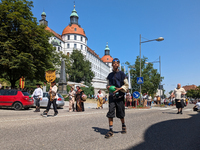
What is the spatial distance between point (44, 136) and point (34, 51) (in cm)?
2094

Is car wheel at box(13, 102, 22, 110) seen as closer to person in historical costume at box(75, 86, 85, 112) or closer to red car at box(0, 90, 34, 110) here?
red car at box(0, 90, 34, 110)

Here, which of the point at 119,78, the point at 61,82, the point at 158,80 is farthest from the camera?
the point at 158,80

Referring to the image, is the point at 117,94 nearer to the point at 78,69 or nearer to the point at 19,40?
the point at 19,40

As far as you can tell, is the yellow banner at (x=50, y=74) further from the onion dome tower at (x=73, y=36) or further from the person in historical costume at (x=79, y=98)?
the onion dome tower at (x=73, y=36)

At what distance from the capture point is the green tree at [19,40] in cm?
2158

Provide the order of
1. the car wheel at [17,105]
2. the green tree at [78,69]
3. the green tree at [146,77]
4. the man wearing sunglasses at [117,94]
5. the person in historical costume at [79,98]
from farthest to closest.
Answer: the green tree at [78,69], the green tree at [146,77], the car wheel at [17,105], the person in historical costume at [79,98], the man wearing sunglasses at [117,94]

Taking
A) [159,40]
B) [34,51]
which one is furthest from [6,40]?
[159,40]

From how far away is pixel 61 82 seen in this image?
103ft

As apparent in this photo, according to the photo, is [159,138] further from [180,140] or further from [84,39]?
[84,39]

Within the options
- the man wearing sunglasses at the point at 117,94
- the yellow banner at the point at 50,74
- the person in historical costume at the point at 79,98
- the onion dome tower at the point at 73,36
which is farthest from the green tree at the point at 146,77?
the onion dome tower at the point at 73,36

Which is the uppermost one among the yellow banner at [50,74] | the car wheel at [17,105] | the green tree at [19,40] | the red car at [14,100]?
the green tree at [19,40]

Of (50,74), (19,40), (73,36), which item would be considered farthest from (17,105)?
(73,36)

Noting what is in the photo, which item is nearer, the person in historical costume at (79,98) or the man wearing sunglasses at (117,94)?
the man wearing sunglasses at (117,94)

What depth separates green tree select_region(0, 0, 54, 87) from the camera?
21578mm
